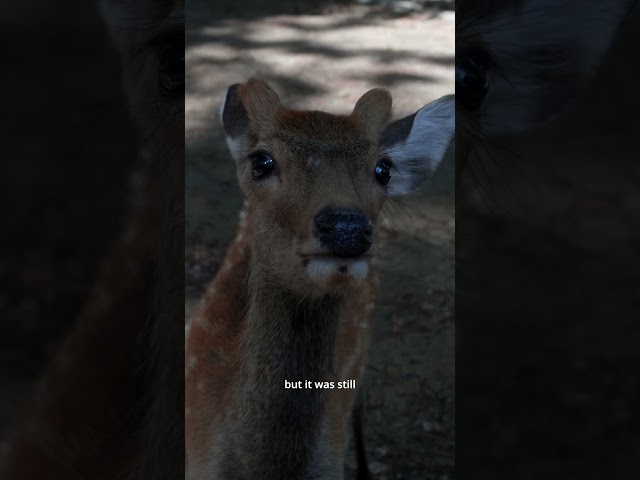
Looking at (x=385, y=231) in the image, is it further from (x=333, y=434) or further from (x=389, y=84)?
(x=333, y=434)

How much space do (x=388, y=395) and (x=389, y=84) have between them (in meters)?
0.95

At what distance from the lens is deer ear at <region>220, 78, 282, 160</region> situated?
248cm

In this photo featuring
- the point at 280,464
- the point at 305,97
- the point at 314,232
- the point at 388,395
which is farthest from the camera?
the point at 388,395

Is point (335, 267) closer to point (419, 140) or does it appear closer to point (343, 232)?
point (343, 232)

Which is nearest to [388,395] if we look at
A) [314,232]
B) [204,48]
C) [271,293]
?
[271,293]

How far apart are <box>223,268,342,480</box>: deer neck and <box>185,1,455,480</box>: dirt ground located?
268mm

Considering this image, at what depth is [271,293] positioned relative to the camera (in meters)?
2.52

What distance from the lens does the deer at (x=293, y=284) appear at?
239 cm
